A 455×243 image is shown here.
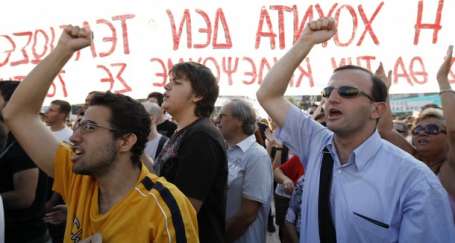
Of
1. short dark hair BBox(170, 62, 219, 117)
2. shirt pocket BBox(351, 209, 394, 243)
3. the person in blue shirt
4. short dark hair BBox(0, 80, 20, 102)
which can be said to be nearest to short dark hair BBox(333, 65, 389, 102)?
the person in blue shirt

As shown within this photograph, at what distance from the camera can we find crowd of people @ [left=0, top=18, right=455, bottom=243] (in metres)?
2.07

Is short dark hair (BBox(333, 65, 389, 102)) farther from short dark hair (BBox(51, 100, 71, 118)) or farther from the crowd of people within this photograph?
short dark hair (BBox(51, 100, 71, 118))

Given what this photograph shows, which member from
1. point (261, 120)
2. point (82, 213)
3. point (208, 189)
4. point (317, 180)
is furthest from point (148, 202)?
point (261, 120)

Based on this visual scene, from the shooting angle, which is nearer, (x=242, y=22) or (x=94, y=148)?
(x=94, y=148)

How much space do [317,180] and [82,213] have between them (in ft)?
3.50

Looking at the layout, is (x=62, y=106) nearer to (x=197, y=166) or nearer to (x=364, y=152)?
(x=197, y=166)

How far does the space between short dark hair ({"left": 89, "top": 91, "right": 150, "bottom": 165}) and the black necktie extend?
0.85m

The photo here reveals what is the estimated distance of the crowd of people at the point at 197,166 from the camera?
6.79ft

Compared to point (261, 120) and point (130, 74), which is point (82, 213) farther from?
point (261, 120)

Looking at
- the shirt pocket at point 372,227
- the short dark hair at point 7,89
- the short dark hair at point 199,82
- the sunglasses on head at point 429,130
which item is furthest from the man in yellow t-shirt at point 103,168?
the sunglasses on head at point 429,130

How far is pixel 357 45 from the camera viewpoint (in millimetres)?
5285

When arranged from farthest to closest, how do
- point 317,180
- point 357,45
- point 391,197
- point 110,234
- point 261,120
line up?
1. point 261,120
2. point 357,45
3. point 317,180
4. point 391,197
5. point 110,234

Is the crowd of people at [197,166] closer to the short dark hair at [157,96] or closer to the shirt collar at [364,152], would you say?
the shirt collar at [364,152]

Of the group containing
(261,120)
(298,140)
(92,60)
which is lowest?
(261,120)
